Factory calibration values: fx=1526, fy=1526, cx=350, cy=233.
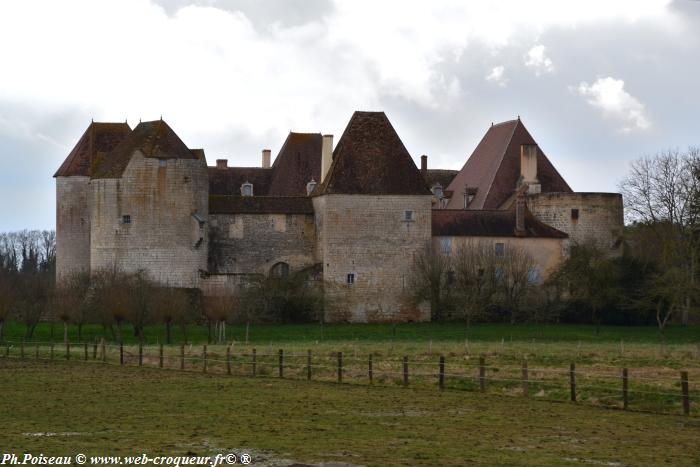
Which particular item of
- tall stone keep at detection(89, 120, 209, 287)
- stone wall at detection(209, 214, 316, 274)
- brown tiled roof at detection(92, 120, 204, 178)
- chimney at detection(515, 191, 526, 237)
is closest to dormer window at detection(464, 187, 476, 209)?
chimney at detection(515, 191, 526, 237)

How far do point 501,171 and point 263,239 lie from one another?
13725mm

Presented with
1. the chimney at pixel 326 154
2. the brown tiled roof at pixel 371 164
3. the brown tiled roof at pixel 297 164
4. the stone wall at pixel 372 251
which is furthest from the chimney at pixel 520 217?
the brown tiled roof at pixel 297 164

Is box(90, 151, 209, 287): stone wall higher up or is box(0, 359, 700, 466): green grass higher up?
box(90, 151, 209, 287): stone wall

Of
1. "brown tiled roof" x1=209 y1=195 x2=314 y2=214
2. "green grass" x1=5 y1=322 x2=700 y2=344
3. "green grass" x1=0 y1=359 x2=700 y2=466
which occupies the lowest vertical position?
"green grass" x1=0 y1=359 x2=700 y2=466

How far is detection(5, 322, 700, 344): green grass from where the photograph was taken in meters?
57.9

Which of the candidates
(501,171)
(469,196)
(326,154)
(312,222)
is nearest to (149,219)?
(312,222)

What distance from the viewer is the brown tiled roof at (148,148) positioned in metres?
71.3

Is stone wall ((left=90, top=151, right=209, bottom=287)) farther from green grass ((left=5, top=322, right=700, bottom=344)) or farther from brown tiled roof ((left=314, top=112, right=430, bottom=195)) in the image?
brown tiled roof ((left=314, top=112, right=430, bottom=195))

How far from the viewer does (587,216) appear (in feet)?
244

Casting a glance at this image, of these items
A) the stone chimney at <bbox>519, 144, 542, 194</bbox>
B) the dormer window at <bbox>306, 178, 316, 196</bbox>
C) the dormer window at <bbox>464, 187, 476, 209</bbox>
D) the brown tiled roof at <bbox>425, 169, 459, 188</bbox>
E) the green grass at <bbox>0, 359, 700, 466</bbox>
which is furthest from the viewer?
the brown tiled roof at <bbox>425, 169, 459, 188</bbox>

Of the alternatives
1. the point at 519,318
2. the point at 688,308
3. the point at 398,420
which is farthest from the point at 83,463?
the point at 519,318

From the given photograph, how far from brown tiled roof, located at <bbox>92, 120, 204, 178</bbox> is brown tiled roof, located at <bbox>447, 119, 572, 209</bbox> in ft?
52.0

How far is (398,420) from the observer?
26.6m

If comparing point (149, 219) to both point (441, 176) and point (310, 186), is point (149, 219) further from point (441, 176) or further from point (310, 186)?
point (441, 176)
